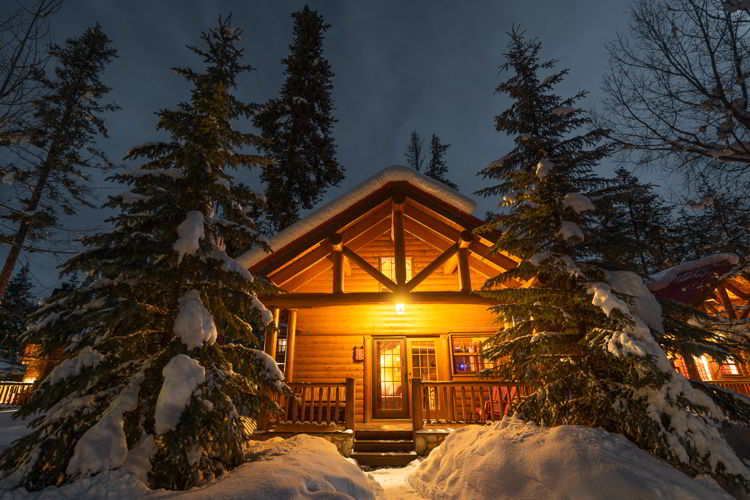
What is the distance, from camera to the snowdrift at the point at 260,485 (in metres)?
3.05

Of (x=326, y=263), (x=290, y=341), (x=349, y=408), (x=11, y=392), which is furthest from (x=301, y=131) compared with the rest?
(x=11, y=392)

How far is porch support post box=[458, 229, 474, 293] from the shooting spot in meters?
8.66

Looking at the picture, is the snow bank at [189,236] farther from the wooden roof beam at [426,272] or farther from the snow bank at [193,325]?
the wooden roof beam at [426,272]

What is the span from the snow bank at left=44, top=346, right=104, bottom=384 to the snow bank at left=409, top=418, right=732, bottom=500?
4606 mm

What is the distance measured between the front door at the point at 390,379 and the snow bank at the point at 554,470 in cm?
503

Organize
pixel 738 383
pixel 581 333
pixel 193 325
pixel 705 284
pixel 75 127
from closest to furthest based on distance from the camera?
pixel 193 325 < pixel 581 333 < pixel 705 284 < pixel 738 383 < pixel 75 127

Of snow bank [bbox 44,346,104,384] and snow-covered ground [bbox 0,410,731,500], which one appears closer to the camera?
snow-covered ground [bbox 0,410,731,500]

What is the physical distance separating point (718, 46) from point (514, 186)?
219 inches

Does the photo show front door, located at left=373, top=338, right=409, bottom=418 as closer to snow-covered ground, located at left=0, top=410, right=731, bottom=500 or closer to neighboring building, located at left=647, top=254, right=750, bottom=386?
snow-covered ground, located at left=0, top=410, right=731, bottom=500

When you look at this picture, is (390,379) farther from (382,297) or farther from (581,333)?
(581,333)

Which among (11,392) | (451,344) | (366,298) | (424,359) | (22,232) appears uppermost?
(22,232)

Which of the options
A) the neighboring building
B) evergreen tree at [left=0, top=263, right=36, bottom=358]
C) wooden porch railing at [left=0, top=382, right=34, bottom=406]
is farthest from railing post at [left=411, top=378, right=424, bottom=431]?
wooden porch railing at [left=0, top=382, right=34, bottom=406]

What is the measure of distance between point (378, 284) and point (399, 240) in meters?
2.84

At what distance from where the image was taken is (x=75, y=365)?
11.9ft
